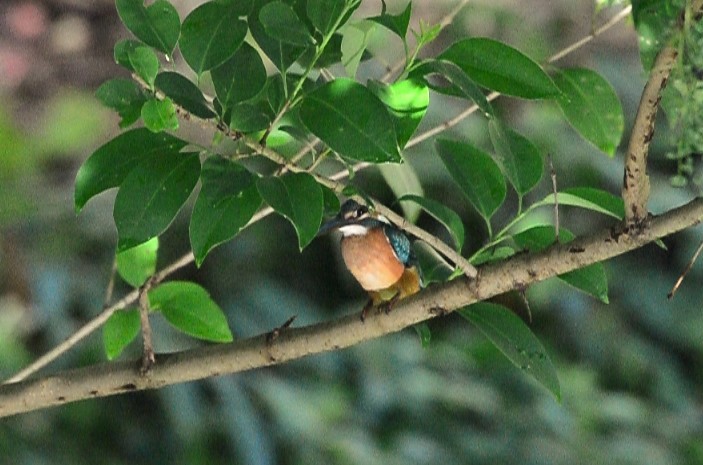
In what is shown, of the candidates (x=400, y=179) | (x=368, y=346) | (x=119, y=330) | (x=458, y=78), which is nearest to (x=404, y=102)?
(x=458, y=78)

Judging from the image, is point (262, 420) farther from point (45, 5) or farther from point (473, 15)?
point (45, 5)

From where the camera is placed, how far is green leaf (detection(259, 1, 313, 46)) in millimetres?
575

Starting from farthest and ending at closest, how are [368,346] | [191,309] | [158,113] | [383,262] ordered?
1. [368,346]
2. [383,262]
3. [191,309]
4. [158,113]

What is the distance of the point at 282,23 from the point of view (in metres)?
0.58

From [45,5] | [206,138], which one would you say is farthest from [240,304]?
[45,5]

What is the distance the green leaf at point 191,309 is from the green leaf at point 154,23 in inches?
12.1

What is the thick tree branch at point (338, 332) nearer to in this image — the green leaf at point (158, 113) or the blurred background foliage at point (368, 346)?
the green leaf at point (158, 113)

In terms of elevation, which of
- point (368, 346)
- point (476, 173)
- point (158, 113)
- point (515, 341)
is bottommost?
point (368, 346)

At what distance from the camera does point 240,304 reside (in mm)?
1981

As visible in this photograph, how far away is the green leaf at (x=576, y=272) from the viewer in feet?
2.52

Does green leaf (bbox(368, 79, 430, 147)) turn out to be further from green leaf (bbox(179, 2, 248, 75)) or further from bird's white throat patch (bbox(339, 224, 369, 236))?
bird's white throat patch (bbox(339, 224, 369, 236))

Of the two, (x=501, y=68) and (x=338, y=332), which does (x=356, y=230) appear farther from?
(x=501, y=68)

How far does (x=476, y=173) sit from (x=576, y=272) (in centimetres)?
11

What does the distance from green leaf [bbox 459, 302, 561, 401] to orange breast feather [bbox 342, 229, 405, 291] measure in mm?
261
